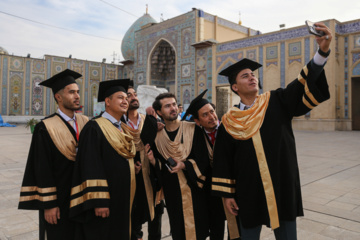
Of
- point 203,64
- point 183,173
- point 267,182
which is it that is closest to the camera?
point 267,182

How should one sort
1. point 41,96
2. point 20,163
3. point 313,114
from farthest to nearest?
point 41,96
point 313,114
point 20,163

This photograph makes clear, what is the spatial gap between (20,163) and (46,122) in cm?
503

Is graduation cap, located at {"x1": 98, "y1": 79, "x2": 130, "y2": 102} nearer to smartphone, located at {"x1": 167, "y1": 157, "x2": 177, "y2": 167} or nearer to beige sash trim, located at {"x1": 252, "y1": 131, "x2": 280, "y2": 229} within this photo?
smartphone, located at {"x1": 167, "y1": 157, "x2": 177, "y2": 167}

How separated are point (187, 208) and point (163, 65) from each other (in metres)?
21.0

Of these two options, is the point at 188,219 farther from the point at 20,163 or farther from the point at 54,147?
the point at 20,163

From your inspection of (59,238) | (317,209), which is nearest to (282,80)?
(317,209)

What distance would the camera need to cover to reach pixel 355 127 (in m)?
14.3

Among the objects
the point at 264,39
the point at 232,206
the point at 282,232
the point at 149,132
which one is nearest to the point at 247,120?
the point at 232,206

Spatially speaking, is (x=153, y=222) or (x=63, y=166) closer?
(x=63, y=166)

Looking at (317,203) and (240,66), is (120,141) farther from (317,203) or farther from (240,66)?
(317,203)

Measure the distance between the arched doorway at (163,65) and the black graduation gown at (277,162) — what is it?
20455mm

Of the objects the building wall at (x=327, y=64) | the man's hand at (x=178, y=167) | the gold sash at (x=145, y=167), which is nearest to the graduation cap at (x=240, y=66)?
the man's hand at (x=178, y=167)

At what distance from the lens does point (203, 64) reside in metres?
18.5

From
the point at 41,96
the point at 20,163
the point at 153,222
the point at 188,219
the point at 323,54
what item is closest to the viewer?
the point at 323,54
